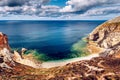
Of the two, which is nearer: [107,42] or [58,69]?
[58,69]

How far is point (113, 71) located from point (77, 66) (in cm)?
1832

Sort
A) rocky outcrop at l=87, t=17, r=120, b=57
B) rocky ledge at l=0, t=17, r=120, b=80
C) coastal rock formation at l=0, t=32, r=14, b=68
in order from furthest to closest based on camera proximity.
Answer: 1. rocky outcrop at l=87, t=17, r=120, b=57
2. coastal rock formation at l=0, t=32, r=14, b=68
3. rocky ledge at l=0, t=17, r=120, b=80

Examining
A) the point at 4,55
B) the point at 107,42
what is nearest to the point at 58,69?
the point at 4,55

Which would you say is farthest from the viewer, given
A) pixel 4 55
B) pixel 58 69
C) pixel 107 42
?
pixel 107 42

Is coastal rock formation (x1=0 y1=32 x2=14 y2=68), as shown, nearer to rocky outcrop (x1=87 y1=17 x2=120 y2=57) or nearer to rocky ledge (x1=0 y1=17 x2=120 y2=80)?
rocky ledge (x1=0 y1=17 x2=120 y2=80)

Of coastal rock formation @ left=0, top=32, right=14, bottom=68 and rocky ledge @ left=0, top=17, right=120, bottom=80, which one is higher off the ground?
coastal rock formation @ left=0, top=32, right=14, bottom=68

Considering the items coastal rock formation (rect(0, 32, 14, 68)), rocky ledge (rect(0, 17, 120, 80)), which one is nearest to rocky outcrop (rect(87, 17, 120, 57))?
rocky ledge (rect(0, 17, 120, 80))

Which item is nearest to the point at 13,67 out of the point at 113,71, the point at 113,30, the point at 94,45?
the point at 113,71

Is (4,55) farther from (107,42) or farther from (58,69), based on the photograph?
(107,42)

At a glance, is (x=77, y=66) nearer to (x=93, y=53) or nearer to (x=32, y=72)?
(x=32, y=72)

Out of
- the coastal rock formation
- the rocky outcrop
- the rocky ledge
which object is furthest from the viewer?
the rocky outcrop

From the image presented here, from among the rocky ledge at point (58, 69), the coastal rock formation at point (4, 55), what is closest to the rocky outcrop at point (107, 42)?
the rocky ledge at point (58, 69)

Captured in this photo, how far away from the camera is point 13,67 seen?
118 meters

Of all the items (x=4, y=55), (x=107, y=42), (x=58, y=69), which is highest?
(x=4, y=55)
